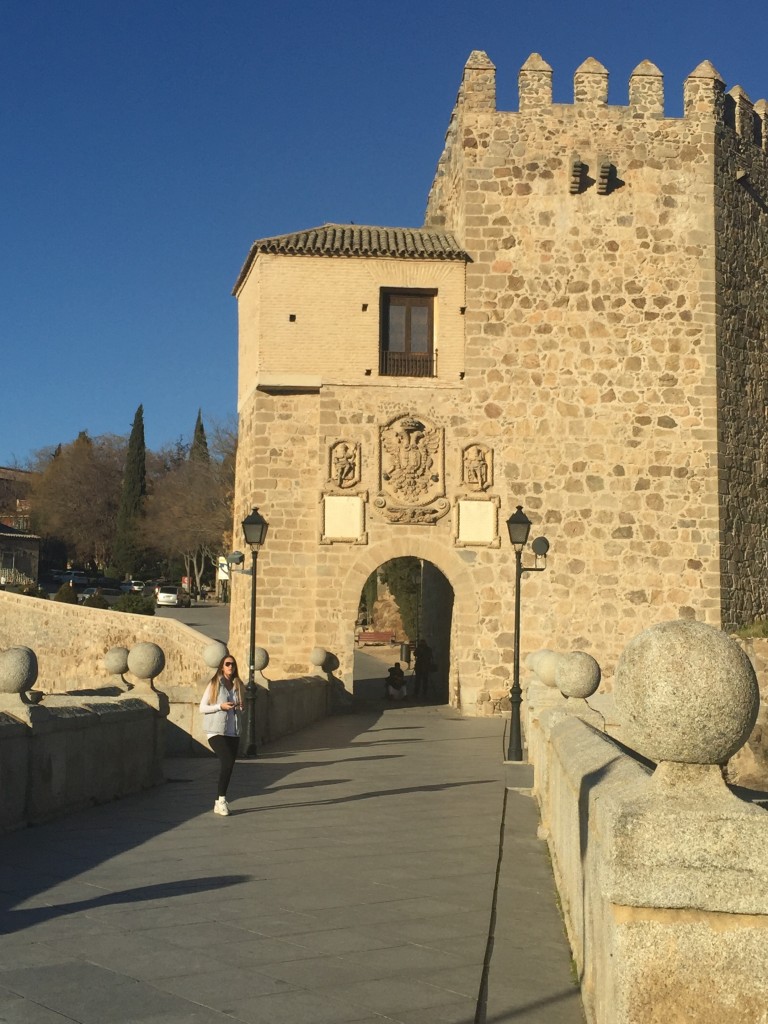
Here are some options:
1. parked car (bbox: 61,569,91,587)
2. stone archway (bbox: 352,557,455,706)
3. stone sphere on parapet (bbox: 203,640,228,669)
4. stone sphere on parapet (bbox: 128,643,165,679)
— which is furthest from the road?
stone sphere on parapet (bbox: 128,643,165,679)

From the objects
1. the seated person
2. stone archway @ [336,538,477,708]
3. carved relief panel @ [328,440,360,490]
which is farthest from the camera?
the seated person

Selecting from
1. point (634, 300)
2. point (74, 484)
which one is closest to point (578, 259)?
point (634, 300)

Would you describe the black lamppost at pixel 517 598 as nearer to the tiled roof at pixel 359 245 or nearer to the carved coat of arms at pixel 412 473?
the carved coat of arms at pixel 412 473

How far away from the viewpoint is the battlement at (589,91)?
73.9 feet

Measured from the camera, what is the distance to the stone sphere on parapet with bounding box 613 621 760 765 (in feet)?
11.4

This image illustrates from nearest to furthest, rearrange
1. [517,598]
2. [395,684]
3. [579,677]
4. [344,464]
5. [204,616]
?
[579,677], [517,598], [344,464], [395,684], [204,616]

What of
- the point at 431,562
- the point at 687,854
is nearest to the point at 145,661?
the point at 687,854

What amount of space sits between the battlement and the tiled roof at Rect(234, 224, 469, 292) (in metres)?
2.50

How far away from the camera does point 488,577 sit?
21906 millimetres

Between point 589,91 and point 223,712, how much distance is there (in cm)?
1659

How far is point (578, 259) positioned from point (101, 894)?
59.8ft

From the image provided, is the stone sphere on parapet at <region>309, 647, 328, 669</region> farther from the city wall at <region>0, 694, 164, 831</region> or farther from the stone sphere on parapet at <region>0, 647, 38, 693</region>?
the stone sphere on parapet at <region>0, 647, 38, 693</region>

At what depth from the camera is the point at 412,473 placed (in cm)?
2208

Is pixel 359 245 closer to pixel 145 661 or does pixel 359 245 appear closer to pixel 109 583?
pixel 145 661
